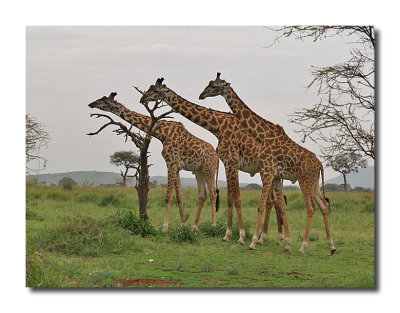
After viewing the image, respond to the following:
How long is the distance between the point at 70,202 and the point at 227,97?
312 inches

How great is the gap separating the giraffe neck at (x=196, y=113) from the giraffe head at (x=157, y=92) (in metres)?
0.10

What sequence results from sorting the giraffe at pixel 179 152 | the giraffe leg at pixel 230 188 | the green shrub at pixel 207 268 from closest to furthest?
1. the green shrub at pixel 207 268
2. the giraffe leg at pixel 230 188
3. the giraffe at pixel 179 152

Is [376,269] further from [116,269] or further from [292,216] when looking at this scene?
[292,216]

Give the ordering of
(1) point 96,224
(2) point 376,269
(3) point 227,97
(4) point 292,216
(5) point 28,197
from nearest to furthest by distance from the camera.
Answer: (2) point 376,269 → (1) point 96,224 → (3) point 227,97 → (4) point 292,216 → (5) point 28,197

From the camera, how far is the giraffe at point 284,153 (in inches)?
395

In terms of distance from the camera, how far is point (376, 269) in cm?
825

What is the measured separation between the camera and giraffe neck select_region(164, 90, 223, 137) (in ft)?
36.1

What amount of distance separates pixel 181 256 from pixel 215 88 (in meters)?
3.00

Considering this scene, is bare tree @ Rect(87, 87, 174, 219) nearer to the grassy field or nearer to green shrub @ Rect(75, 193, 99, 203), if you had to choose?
the grassy field

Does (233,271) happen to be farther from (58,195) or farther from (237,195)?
(58,195)

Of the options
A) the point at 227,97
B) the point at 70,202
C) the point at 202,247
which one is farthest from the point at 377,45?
the point at 70,202

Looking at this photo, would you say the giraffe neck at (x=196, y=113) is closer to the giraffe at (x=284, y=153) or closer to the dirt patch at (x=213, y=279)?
the giraffe at (x=284, y=153)

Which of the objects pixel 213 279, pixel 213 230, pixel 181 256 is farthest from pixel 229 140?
pixel 213 279

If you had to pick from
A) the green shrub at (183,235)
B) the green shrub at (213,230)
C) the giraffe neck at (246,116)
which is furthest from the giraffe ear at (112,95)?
the green shrub at (213,230)
